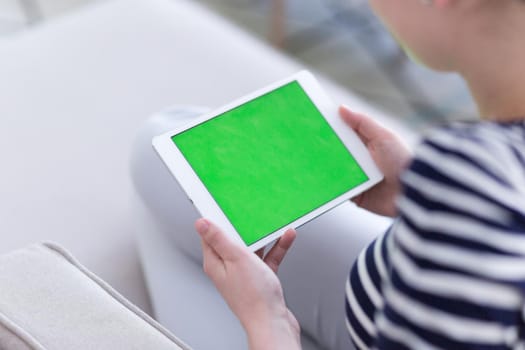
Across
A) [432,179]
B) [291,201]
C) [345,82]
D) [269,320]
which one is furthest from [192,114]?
[345,82]

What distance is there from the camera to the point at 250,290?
59 centimetres

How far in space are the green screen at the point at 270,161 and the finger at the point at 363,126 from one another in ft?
0.08

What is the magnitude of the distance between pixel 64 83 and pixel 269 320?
68cm

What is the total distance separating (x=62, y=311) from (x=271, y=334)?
0.18 meters

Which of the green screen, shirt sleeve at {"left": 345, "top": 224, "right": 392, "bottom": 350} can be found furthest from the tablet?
shirt sleeve at {"left": 345, "top": 224, "right": 392, "bottom": 350}

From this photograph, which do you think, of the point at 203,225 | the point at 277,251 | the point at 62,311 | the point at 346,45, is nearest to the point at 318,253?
the point at 277,251

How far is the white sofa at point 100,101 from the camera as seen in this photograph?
906 millimetres

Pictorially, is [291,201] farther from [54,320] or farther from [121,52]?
[121,52]

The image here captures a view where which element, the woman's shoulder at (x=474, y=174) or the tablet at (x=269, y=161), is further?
the tablet at (x=269, y=161)

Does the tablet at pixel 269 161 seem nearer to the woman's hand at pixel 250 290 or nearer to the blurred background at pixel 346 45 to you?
the woman's hand at pixel 250 290

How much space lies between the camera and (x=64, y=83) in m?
1.11

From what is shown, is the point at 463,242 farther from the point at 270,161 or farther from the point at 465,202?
the point at 270,161

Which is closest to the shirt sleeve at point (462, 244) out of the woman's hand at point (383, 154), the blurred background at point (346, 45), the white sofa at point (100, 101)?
the woman's hand at point (383, 154)

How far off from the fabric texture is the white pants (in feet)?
0.67
